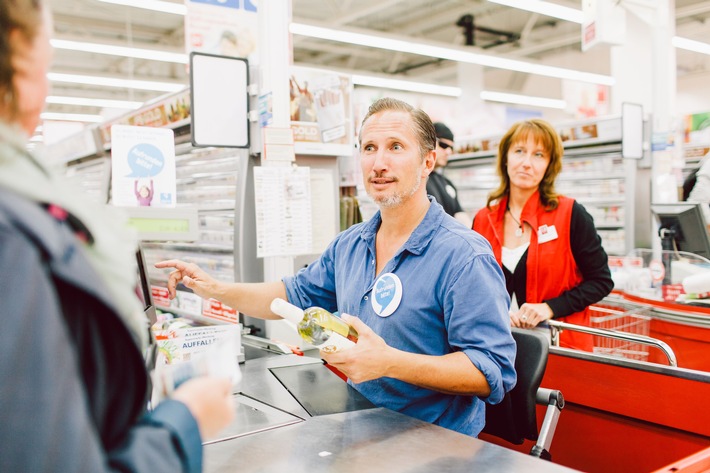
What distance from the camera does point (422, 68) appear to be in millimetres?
18734

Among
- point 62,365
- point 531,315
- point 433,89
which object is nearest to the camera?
point 62,365

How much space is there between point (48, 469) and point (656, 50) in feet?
19.8

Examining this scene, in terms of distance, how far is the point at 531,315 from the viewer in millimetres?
2750

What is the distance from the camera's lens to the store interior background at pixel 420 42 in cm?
1245

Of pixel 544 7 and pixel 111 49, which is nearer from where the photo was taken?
pixel 544 7

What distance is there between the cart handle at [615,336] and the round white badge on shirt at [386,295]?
110 centimetres

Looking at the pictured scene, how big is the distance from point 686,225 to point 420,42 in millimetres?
9315

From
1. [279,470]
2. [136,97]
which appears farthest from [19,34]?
[136,97]

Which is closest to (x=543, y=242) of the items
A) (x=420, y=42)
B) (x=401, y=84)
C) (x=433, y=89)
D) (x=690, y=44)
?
(x=420, y=42)

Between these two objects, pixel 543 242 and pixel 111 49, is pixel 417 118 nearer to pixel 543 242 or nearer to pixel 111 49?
pixel 543 242

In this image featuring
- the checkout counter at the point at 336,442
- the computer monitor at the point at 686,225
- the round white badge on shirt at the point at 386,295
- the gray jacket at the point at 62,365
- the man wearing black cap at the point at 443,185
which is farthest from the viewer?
the man wearing black cap at the point at 443,185

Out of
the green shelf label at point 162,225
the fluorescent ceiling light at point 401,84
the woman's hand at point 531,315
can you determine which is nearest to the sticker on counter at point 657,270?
the woman's hand at point 531,315

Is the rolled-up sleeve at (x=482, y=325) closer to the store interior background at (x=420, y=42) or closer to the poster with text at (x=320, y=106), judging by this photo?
the poster with text at (x=320, y=106)

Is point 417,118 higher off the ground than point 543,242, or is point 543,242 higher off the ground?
point 417,118
